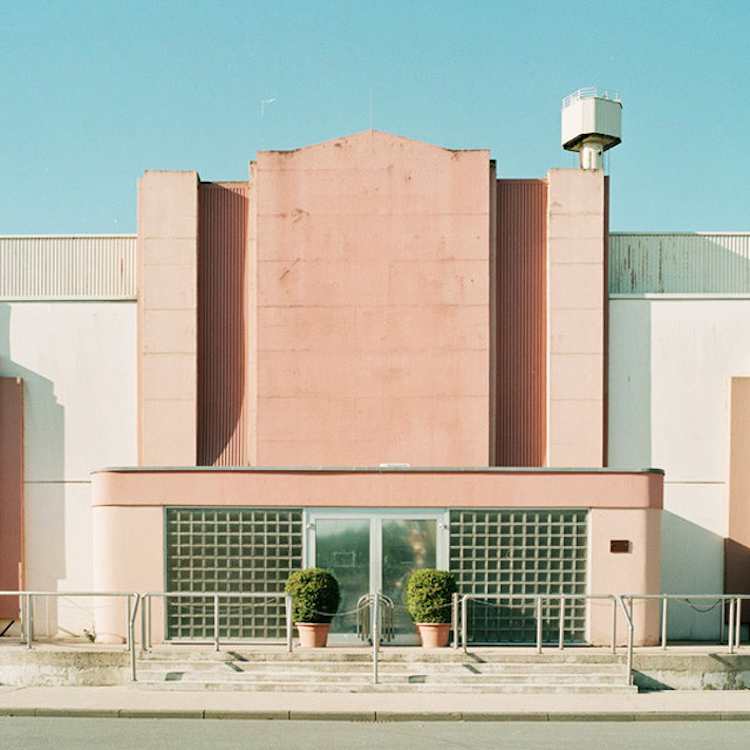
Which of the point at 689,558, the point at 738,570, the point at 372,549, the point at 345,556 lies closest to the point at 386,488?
the point at 372,549

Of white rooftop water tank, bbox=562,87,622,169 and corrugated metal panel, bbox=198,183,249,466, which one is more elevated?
white rooftop water tank, bbox=562,87,622,169

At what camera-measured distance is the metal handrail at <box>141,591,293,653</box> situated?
55.6 ft

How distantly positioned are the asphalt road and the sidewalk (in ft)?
0.50

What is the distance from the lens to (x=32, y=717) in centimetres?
1492

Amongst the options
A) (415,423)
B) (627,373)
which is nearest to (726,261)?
(627,373)

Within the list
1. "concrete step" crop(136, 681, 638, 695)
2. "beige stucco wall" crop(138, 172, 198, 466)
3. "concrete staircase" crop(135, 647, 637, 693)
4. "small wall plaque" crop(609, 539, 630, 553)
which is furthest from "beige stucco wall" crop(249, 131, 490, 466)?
"concrete step" crop(136, 681, 638, 695)

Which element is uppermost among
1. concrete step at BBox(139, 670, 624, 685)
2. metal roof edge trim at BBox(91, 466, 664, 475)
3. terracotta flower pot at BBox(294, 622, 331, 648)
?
metal roof edge trim at BBox(91, 466, 664, 475)

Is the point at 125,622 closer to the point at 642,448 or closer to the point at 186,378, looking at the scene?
the point at 186,378

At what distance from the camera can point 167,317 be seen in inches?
838

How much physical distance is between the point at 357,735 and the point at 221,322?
10.1 meters

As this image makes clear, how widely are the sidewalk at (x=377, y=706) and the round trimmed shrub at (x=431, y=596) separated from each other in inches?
66.8

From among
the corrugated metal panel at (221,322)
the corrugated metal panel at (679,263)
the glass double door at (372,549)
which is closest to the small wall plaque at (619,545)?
the glass double door at (372,549)

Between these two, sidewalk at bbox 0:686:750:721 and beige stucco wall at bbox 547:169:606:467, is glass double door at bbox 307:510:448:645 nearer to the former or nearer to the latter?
sidewalk at bbox 0:686:750:721

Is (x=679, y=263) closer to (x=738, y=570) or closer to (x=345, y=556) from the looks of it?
(x=738, y=570)
